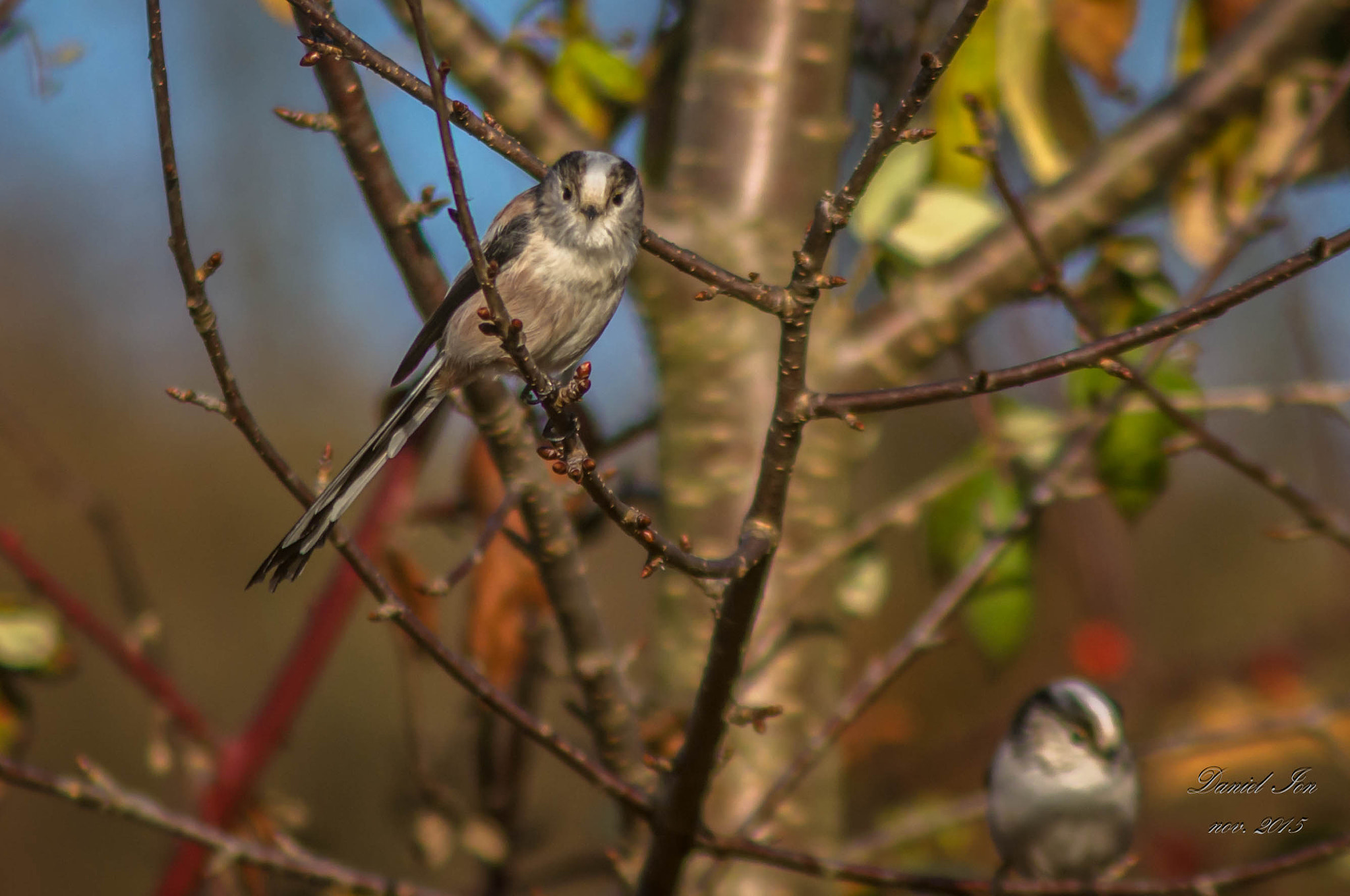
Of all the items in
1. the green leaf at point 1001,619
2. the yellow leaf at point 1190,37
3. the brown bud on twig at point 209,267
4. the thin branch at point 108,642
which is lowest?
the thin branch at point 108,642

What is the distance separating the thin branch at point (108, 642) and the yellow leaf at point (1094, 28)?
208 centimetres

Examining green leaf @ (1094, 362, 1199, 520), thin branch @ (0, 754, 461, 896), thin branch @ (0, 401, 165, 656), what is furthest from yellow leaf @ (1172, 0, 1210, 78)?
thin branch @ (0, 401, 165, 656)

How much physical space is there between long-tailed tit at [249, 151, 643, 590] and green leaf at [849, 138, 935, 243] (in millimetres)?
658

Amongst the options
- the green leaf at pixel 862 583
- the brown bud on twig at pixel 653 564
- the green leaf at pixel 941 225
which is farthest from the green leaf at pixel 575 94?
the brown bud on twig at pixel 653 564

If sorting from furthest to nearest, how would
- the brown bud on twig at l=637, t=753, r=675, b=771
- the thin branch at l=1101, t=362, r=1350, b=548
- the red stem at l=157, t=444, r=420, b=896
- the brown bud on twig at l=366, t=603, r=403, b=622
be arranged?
the red stem at l=157, t=444, r=420, b=896 < the thin branch at l=1101, t=362, r=1350, b=548 < the brown bud on twig at l=637, t=753, r=675, b=771 < the brown bud on twig at l=366, t=603, r=403, b=622

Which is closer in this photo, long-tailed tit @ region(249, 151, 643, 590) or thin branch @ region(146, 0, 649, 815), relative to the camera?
thin branch @ region(146, 0, 649, 815)

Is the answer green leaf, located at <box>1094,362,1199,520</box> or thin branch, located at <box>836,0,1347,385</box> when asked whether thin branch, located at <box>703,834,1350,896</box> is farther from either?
thin branch, located at <box>836,0,1347,385</box>

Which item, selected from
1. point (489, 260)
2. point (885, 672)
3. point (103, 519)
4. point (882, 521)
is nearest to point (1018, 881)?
point (885, 672)

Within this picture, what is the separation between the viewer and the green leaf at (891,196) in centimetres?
A: 206

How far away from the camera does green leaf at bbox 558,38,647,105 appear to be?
6.66 feet

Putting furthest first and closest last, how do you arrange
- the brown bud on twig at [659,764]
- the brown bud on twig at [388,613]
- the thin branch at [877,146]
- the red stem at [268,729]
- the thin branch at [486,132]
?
the red stem at [268,729], the brown bud on twig at [659,764], the brown bud on twig at [388,613], the thin branch at [486,132], the thin branch at [877,146]

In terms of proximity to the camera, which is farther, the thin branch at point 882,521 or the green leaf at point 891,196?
the green leaf at point 891,196

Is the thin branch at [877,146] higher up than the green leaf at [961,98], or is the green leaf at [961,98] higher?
the green leaf at [961,98]

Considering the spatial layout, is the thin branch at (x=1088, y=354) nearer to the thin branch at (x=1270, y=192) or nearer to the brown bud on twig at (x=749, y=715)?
the brown bud on twig at (x=749, y=715)
